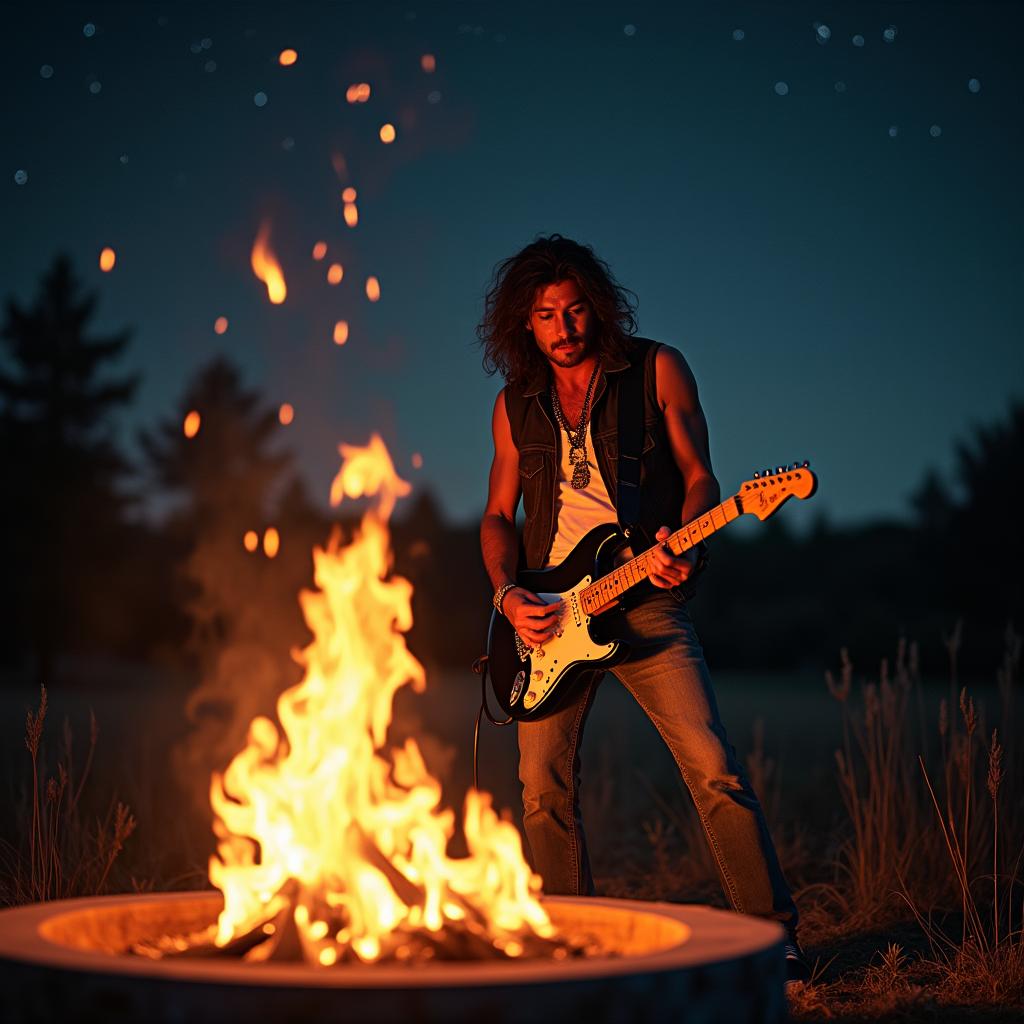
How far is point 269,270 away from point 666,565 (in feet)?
5.79

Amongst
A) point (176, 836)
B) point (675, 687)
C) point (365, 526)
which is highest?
point (365, 526)

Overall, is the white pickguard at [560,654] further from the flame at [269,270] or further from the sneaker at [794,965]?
the flame at [269,270]

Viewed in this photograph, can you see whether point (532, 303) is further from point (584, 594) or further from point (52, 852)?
point (52, 852)

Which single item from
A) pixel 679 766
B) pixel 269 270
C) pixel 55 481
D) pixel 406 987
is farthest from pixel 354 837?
pixel 55 481

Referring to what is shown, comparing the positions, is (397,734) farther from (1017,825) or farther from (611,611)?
(611,611)

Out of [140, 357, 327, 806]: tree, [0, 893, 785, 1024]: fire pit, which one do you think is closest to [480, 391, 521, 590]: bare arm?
[0, 893, 785, 1024]: fire pit

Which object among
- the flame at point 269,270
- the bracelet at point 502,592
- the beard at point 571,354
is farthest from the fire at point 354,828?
the flame at point 269,270

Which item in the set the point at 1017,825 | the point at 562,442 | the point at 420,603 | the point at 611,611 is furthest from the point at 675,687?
the point at 420,603

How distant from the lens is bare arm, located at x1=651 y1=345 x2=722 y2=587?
3.95 metres

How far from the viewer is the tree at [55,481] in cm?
2478

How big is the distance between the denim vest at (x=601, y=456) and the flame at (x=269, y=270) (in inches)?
34.0

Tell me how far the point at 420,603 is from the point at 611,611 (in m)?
23.1

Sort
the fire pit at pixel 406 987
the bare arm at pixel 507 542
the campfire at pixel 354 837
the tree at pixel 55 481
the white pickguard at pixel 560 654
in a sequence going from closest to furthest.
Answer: the fire pit at pixel 406 987 → the campfire at pixel 354 837 → the white pickguard at pixel 560 654 → the bare arm at pixel 507 542 → the tree at pixel 55 481

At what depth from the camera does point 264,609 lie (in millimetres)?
24531
